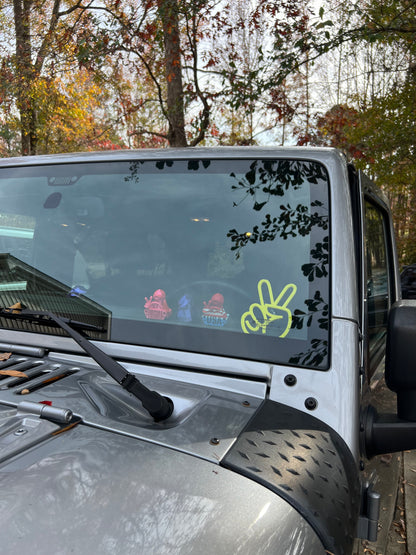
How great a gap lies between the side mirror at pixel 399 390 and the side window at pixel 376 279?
518 millimetres

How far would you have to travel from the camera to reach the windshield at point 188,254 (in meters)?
1.56

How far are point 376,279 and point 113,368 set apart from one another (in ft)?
5.77

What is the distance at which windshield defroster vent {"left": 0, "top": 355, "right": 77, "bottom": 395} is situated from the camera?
1427 mm

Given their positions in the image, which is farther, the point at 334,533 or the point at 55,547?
the point at 334,533

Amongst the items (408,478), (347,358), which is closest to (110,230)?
(347,358)

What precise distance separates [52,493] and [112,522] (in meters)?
0.14

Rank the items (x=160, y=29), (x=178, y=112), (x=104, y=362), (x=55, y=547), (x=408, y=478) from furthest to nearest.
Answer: (x=178, y=112) → (x=160, y=29) → (x=408, y=478) → (x=104, y=362) → (x=55, y=547)

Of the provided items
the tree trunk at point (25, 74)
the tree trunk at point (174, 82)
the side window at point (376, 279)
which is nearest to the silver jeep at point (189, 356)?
the side window at point (376, 279)

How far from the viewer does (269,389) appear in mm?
1463

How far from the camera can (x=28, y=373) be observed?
Answer: 1541 mm

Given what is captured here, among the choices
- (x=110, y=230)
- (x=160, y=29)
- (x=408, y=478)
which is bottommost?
(x=408, y=478)

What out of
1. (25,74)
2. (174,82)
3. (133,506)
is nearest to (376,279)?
(133,506)

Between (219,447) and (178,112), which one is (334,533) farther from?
(178,112)

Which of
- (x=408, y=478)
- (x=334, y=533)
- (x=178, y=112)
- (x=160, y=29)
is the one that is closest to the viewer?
(x=334, y=533)
